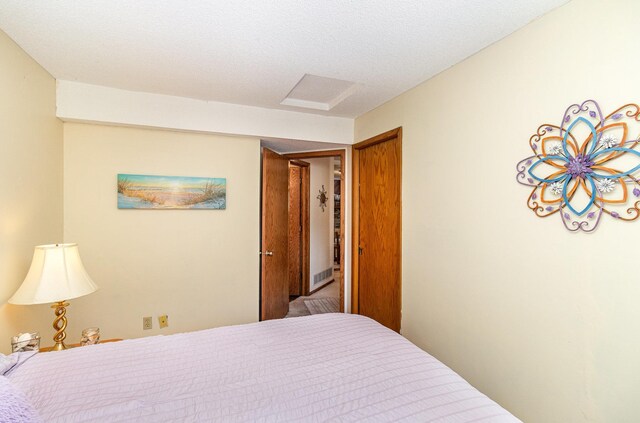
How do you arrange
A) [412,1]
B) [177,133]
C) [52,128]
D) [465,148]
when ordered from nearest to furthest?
1. [412,1]
2. [465,148]
3. [52,128]
4. [177,133]

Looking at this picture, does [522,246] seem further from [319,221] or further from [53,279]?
[319,221]

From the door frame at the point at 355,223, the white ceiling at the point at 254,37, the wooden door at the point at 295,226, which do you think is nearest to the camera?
the white ceiling at the point at 254,37

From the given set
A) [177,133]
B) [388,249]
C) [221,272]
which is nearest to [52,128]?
[177,133]

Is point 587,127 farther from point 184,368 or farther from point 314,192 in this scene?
point 314,192

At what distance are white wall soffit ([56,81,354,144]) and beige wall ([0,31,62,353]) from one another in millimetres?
174

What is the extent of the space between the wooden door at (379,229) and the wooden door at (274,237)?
85 cm

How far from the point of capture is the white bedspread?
105 cm

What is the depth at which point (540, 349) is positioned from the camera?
1569 millimetres

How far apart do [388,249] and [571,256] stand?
1.54 m

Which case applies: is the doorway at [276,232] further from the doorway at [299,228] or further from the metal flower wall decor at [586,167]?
the metal flower wall decor at [586,167]

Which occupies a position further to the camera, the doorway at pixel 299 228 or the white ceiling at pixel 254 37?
the doorway at pixel 299 228

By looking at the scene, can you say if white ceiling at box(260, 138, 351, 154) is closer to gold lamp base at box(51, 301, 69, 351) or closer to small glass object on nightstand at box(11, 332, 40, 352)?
gold lamp base at box(51, 301, 69, 351)

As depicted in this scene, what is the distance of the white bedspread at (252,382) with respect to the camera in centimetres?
105

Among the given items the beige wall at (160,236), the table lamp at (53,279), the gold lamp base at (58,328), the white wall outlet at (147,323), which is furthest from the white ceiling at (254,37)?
the white wall outlet at (147,323)
